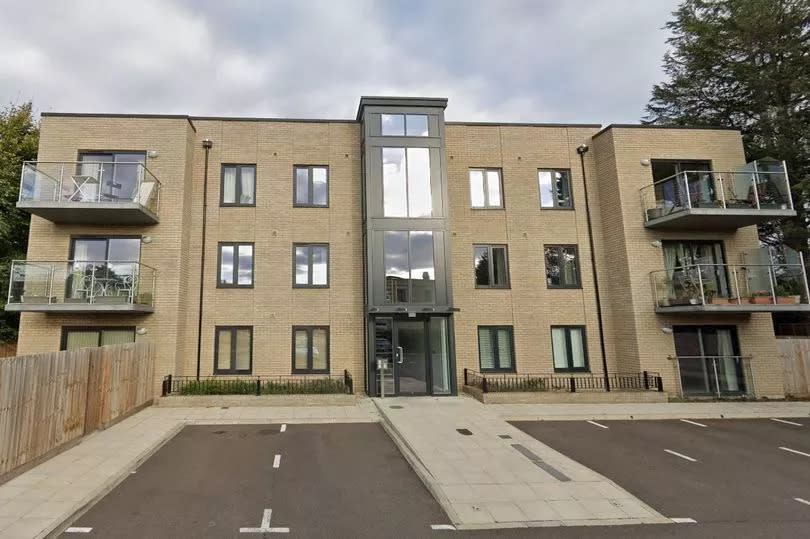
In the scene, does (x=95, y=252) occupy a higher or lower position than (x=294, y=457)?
higher

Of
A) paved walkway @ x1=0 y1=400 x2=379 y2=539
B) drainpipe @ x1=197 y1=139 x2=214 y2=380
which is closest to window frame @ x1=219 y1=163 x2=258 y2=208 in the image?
drainpipe @ x1=197 y1=139 x2=214 y2=380

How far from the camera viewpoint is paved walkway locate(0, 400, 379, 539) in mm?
4801

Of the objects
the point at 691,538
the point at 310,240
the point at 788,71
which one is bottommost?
the point at 691,538

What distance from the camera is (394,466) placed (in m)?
6.88

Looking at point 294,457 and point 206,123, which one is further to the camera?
point 206,123

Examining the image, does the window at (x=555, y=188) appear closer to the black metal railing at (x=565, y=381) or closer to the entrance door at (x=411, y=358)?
the black metal railing at (x=565, y=381)

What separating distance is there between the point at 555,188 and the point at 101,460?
14741 millimetres

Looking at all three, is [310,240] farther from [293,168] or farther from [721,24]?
[721,24]

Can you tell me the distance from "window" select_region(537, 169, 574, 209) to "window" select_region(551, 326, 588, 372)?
14.7ft

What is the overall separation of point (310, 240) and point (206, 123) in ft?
17.9

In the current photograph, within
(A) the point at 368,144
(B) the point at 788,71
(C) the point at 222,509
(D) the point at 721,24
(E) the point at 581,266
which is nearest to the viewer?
(C) the point at 222,509

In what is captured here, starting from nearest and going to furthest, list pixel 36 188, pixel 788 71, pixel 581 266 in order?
1. pixel 36 188
2. pixel 581 266
3. pixel 788 71

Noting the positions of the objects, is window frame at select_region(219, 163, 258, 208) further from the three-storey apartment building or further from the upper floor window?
the upper floor window

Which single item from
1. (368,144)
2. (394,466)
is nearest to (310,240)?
(368,144)
